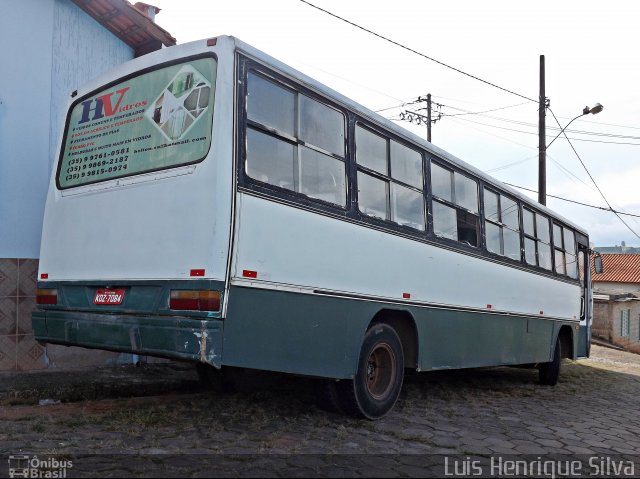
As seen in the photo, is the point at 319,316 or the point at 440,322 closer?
the point at 319,316

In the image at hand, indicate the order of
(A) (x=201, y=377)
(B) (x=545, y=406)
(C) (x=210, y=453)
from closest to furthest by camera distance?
(C) (x=210, y=453) → (A) (x=201, y=377) → (B) (x=545, y=406)

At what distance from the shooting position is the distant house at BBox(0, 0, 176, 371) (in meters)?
7.81

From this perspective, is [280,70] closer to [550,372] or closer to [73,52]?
[73,52]

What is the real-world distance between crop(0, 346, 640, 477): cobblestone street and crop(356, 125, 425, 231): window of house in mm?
2077

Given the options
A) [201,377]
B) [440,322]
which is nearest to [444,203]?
[440,322]

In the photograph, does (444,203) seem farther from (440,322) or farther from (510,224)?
(510,224)

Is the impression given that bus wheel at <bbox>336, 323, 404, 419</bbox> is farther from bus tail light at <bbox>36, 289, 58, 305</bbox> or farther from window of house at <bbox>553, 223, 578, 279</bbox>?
window of house at <bbox>553, 223, 578, 279</bbox>

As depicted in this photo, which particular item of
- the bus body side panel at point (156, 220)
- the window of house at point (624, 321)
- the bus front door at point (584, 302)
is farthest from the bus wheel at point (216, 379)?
the window of house at point (624, 321)

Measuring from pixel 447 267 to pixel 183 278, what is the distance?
3683 millimetres

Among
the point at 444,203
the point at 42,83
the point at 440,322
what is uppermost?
the point at 42,83

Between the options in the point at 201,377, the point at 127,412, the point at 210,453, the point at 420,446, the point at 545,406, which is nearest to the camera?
the point at 210,453

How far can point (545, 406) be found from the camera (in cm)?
768

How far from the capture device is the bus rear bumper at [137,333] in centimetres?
419

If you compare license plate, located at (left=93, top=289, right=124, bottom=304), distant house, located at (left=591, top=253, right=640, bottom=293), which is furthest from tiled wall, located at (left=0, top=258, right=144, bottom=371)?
distant house, located at (left=591, top=253, right=640, bottom=293)
